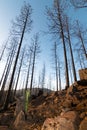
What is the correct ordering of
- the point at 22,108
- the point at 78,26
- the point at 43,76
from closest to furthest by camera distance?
1. the point at 22,108
2. the point at 78,26
3. the point at 43,76

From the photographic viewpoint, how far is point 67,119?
14.0 feet

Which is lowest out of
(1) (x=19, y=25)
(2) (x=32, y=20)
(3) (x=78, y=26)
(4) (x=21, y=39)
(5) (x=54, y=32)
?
(4) (x=21, y=39)

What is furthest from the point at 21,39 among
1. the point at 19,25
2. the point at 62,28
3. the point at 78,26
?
the point at 78,26

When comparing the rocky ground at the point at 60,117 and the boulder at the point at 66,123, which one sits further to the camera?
the rocky ground at the point at 60,117

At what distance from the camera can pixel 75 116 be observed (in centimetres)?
438

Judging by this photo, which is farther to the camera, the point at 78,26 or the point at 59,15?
the point at 78,26

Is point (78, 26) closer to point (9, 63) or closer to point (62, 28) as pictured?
point (62, 28)

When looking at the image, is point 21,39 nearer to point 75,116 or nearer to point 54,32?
point 54,32

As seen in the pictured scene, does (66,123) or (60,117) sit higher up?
(60,117)

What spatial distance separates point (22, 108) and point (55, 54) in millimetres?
18262

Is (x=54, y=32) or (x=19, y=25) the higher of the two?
(x=19, y=25)

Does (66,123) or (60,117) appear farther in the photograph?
(60,117)

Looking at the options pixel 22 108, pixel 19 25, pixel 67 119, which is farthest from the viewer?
pixel 19 25

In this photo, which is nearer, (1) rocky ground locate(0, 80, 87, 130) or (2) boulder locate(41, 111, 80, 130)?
(2) boulder locate(41, 111, 80, 130)
